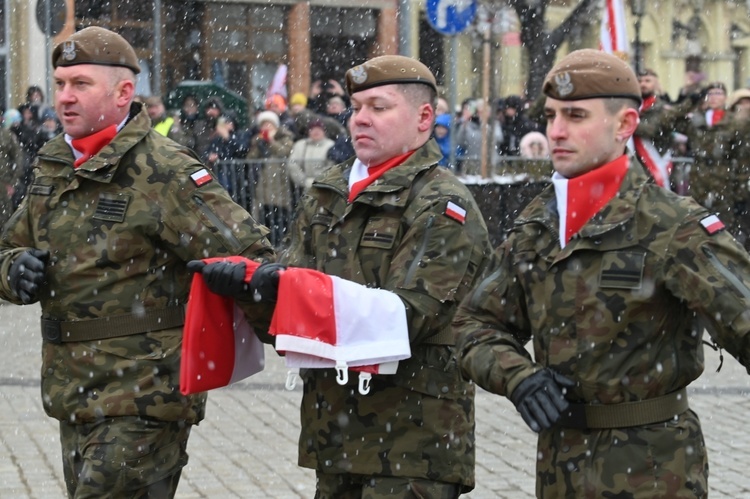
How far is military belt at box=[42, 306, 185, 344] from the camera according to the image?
5.05 meters

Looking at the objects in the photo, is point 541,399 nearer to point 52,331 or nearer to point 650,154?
point 52,331

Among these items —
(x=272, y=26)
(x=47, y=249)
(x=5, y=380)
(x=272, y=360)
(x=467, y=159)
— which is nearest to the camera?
(x=47, y=249)

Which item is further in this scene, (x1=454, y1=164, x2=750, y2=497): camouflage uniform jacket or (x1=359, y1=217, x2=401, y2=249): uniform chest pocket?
(x1=359, y1=217, x2=401, y2=249): uniform chest pocket

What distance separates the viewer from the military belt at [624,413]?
12.9 ft

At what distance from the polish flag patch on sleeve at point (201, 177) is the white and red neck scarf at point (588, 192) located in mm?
1552

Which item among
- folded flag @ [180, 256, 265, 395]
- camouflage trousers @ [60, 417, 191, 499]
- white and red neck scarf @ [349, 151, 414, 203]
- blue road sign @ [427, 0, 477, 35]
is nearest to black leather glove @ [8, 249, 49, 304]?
camouflage trousers @ [60, 417, 191, 499]

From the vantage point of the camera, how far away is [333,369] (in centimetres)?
473

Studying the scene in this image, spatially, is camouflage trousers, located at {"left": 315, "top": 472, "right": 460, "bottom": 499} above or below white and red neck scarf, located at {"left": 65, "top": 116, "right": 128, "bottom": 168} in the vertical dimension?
below

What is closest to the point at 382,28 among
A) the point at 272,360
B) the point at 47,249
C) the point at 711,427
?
the point at 272,360

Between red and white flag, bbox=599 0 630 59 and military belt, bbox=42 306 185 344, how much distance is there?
34.8 feet

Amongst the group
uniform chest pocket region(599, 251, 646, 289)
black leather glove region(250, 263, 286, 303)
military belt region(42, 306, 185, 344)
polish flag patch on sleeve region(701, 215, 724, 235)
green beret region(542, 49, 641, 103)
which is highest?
green beret region(542, 49, 641, 103)

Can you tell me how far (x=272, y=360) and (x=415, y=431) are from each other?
263 inches

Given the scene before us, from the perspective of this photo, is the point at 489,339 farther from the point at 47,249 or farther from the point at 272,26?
the point at 272,26

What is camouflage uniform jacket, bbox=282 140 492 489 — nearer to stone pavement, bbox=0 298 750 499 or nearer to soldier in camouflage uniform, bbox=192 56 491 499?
soldier in camouflage uniform, bbox=192 56 491 499
